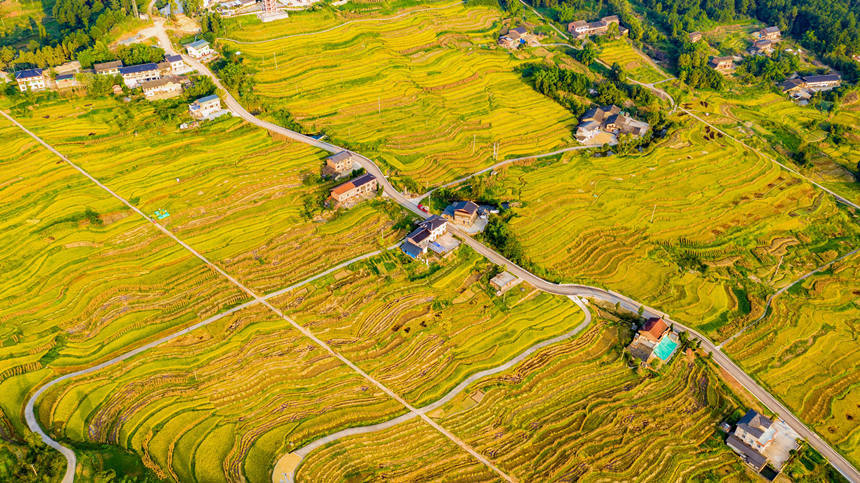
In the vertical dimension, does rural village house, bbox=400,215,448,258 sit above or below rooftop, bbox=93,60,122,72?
below

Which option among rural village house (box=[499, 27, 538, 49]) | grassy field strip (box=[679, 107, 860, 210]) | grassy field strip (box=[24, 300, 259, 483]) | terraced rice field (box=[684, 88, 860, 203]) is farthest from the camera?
rural village house (box=[499, 27, 538, 49])

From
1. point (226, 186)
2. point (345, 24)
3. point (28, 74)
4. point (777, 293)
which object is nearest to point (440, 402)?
point (226, 186)

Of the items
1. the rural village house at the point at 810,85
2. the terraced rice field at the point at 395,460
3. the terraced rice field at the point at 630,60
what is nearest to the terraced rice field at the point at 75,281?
the terraced rice field at the point at 395,460

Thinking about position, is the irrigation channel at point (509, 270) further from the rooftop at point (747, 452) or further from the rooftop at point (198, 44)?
the rooftop at point (198, 44)

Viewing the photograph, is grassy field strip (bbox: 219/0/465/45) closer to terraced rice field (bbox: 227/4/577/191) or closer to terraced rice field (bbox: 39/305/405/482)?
terraced rice field (bbox: 227/4/577/191)

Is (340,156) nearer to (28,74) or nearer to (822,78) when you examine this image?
(28,74)

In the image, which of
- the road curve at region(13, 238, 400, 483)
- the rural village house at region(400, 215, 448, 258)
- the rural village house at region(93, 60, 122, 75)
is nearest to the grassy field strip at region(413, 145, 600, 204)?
the rural village house at region(400, 215, 448, 258)

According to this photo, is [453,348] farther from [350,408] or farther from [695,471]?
[695,471]

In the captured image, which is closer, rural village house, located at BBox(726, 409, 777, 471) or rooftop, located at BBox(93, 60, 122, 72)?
rural village house, located at BBox(726, 409, 777, 471)
